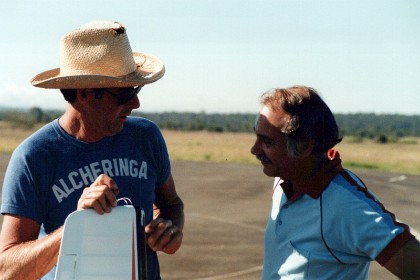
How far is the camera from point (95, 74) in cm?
351

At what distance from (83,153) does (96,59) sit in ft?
1.48

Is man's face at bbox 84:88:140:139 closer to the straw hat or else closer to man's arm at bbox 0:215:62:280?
the straw hat

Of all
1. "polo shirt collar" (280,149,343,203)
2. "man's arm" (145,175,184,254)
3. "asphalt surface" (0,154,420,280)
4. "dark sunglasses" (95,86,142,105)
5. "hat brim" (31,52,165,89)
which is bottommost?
"asphalt surface" (0,154,420,280)

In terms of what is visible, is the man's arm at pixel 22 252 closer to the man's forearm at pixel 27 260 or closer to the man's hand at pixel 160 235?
the man's forearm at pixel 27 260

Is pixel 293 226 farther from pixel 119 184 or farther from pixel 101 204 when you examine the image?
pixel 101 204

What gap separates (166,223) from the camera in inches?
127

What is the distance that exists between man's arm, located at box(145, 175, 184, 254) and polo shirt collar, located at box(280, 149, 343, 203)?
23.1 inches

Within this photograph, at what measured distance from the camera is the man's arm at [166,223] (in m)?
3.18

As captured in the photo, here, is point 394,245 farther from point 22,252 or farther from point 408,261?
point 22,252

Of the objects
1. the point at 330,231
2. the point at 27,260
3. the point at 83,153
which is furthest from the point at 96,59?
the point at 330,231

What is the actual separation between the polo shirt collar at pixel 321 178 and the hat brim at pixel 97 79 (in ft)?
2.90

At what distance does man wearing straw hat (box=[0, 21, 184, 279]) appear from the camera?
10.9 feet

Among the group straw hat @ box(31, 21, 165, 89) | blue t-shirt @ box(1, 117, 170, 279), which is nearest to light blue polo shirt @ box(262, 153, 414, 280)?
blue t-shirt @ box(1, 117, 170, 279)

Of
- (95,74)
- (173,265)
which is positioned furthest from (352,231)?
(173,265)
